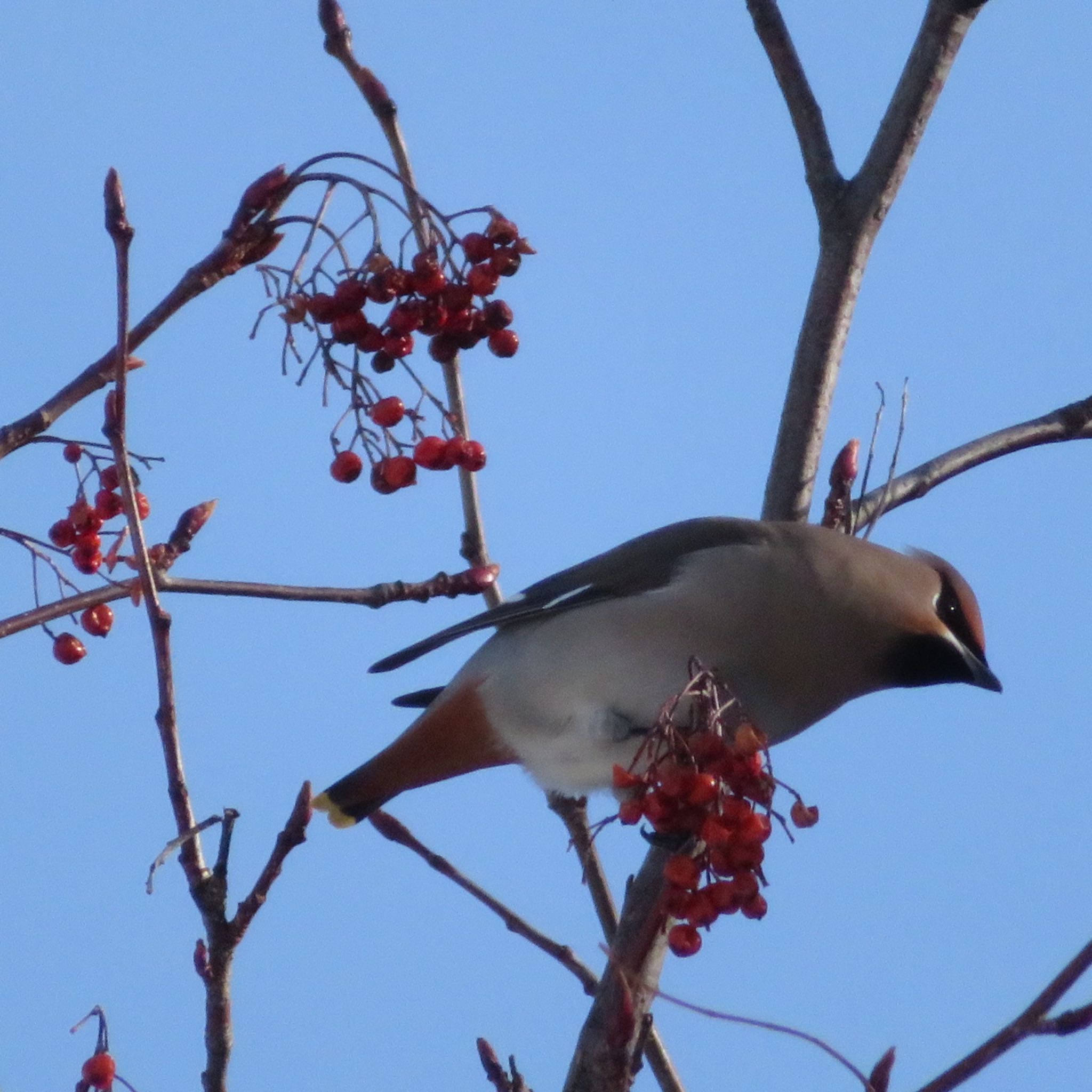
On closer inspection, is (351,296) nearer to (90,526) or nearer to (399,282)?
(399,282)

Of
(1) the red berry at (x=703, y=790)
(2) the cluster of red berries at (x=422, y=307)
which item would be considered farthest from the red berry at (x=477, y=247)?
(1) the red berry at (x=703, y=790)

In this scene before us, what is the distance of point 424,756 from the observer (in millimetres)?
3506

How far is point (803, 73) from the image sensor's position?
3.05 m

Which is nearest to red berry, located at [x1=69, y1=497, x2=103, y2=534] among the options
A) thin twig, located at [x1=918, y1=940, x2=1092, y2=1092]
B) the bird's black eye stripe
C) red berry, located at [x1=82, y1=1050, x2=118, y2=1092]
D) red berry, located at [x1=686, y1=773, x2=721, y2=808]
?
red berry, located at [x1=82, y1=1050, x2=118, y2=1092]

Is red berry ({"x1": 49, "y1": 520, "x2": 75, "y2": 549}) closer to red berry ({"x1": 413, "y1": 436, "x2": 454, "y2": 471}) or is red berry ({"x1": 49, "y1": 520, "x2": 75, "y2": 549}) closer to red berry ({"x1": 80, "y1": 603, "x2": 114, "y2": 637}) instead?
red berry ({"x1": 80, "y1": 603, "x2": 114, "y2": 637})

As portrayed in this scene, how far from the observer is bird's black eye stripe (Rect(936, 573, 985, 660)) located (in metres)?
3.54

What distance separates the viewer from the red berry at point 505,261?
8.65ft

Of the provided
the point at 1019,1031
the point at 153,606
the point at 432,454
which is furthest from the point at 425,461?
the point at 1019,1031

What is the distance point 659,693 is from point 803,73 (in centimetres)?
118

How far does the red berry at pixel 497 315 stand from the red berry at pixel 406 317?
0.36 feet

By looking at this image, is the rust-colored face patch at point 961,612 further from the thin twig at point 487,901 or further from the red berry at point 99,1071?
the red berry at point 99,1071

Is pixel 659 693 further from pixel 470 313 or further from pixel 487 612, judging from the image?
pixel 470 313

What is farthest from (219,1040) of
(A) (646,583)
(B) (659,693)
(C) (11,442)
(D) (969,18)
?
(D) (969,18)

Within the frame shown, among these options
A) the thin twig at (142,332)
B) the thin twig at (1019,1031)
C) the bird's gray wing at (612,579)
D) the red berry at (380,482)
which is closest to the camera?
the thin twig at (1019,1031)
